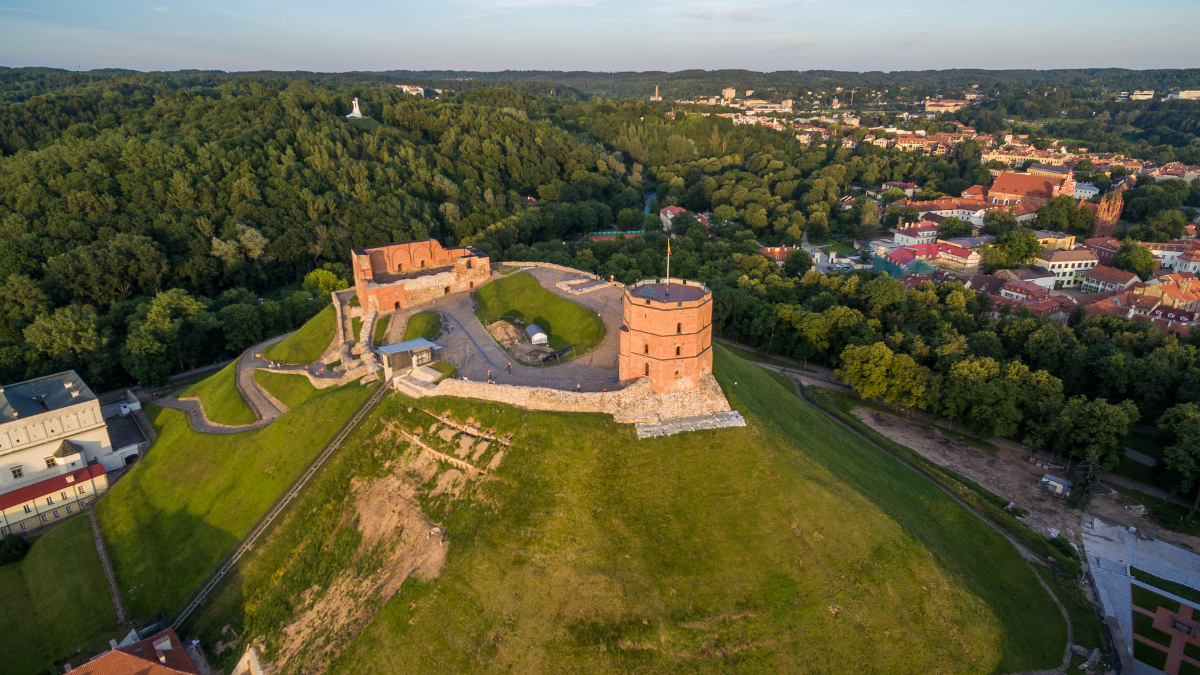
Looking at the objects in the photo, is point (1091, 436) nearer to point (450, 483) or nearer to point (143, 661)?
point (450, 483)

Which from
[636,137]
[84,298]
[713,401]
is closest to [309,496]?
[713,401]

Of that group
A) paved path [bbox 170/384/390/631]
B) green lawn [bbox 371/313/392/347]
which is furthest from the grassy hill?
green lawn [bbox 371/313/392/347]

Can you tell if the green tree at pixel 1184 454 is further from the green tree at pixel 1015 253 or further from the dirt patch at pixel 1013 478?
the green tree at pixel 1015 253

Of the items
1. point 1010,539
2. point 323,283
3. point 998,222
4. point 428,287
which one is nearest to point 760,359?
point 1010,539

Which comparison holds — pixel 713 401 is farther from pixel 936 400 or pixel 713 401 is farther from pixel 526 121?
pixel 526 121

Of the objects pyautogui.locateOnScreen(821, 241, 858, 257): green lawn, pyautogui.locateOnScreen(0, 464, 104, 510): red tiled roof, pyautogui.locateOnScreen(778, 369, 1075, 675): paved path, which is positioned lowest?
pyautogui.locateOnScreen(778, 369, 1075, 675): paved path

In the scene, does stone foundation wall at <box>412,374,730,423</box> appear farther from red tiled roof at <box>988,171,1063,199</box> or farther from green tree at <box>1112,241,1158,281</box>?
red tiled roof at <box>988,171,1063,199</box>

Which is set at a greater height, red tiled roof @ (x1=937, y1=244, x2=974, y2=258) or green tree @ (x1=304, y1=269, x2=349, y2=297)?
red tiled roof @ (x1=937, y1=244, x2=974, y2=258)
